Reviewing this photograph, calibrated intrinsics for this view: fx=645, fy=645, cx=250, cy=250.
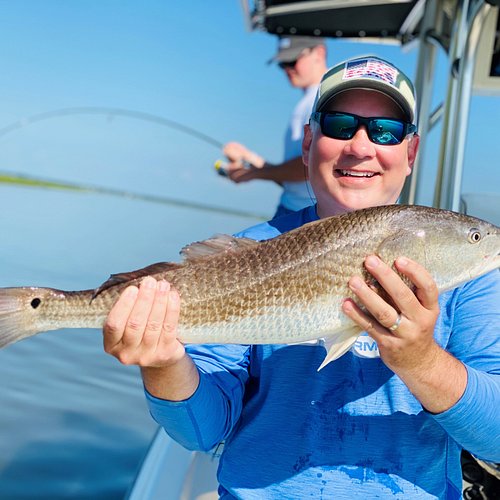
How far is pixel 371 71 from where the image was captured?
2387mm

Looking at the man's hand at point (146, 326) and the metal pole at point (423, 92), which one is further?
the metal pole at point (423, 92)

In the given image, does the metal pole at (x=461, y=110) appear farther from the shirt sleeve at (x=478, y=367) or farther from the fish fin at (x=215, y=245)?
the fish fin at (x=215, y=245)

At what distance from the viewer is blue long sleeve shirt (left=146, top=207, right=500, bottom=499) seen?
210 centimetres

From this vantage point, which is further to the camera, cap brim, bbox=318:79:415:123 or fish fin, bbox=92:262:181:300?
cap brim, bbox=318:79:415:123

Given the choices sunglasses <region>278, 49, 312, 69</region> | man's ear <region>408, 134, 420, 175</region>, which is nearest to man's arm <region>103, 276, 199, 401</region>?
man's ear <region>408, 134, 420, 175</region>

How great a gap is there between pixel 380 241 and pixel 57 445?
13.8 feet

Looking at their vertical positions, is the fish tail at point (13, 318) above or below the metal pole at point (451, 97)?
below

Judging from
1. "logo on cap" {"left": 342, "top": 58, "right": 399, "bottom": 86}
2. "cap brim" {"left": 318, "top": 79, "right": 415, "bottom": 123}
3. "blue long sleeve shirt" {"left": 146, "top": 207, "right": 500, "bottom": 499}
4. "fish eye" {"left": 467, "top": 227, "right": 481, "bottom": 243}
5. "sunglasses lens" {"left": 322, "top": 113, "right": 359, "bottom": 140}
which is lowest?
"blue long sleeve shirt" {"left": 146, "top": 207, "right": 500, "bottom": 499}

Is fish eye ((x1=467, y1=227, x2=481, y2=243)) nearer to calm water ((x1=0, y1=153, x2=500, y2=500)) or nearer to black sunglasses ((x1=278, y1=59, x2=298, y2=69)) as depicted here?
calm water ((x1=0, y1=153, x2=500, y2=500))

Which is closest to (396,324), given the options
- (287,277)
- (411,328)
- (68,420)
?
(411,328)

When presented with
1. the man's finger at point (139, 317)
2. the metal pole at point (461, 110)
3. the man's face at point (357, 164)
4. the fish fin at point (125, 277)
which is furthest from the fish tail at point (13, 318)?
the metal pole at point (461, 110)

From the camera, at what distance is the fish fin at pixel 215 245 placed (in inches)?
85.4

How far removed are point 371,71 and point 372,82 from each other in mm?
52

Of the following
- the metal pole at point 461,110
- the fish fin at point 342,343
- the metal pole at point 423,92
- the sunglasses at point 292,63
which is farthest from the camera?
the metal pole at point 423,92
